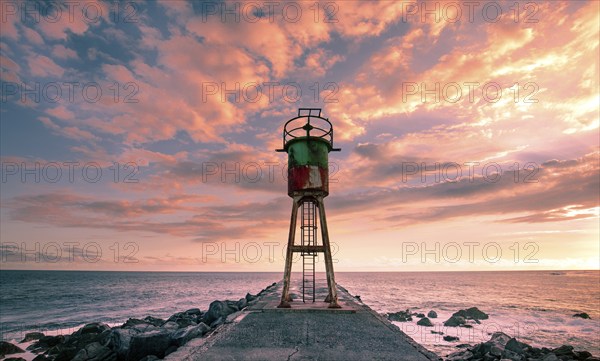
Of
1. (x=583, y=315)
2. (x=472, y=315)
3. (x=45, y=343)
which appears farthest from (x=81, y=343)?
(x=583, y=315)

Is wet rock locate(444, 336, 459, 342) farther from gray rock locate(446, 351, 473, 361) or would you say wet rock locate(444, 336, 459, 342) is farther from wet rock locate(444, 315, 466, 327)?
gray rock locate(446, 351, 473, 361)

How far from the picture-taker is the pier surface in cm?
657

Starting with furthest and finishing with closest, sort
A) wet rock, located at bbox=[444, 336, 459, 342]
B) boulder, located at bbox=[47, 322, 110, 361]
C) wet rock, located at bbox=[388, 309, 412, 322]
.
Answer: wet rock, located at bbox=[388, 309, 412, 322], wet rock, located at bbox=[444, 336, 459, 342], boulder, located at bbox=[47, 322, 110, 361]

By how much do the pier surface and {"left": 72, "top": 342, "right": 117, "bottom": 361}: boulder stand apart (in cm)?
403

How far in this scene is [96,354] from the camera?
1038cm

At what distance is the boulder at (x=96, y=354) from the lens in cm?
1023

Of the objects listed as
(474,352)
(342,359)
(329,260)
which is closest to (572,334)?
(474,352)

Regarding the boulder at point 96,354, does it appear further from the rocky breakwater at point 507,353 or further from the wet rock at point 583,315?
the wet rock at point 583,315

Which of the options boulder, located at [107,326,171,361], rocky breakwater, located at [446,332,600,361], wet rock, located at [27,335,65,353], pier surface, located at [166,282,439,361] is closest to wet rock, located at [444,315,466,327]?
rocky breakwater, located at [446,332,600,361]

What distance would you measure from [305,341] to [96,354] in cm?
732

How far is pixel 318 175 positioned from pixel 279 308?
501cm

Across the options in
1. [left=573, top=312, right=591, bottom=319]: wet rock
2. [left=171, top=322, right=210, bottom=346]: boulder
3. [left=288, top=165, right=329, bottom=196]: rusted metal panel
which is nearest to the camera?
[left=171, top=322, right=210, bottom=346]: boulder

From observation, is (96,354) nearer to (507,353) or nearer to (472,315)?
(507,353)

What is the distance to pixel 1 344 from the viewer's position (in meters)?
14.2
